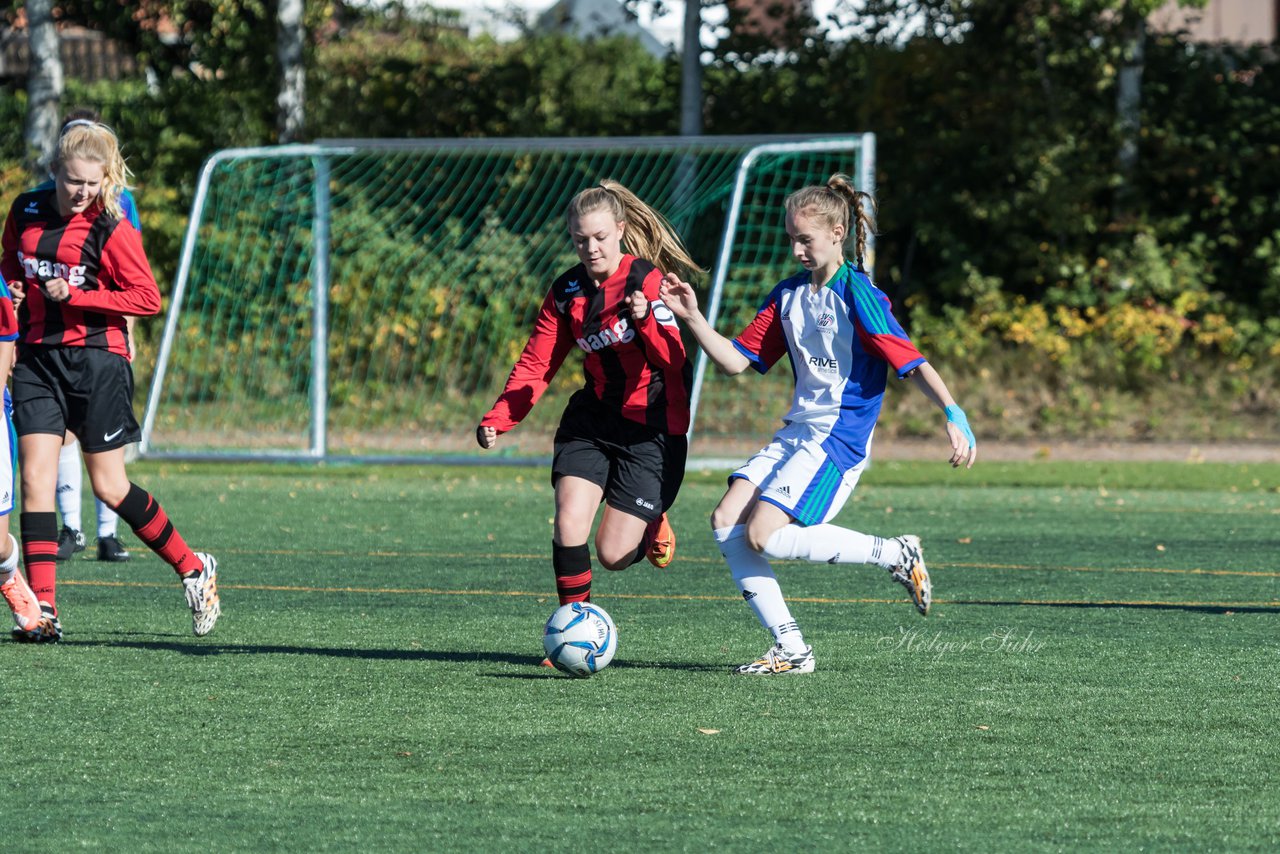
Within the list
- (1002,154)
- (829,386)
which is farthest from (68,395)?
(1002,154)

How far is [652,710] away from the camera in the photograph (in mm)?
4941

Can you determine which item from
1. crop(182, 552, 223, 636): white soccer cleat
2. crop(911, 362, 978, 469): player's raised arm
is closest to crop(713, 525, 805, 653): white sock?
crop(911, 362, 978, 469): player's raised arm

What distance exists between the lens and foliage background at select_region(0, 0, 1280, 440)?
59.2ft

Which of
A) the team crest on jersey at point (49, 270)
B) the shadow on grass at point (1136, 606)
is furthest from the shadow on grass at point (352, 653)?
the shadow on grass at point (1136, 606)

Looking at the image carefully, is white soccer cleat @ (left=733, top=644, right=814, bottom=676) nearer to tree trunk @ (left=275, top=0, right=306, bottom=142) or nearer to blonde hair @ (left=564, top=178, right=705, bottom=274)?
blonde hair @ (left=564, top=178, right=705, bottom=274)

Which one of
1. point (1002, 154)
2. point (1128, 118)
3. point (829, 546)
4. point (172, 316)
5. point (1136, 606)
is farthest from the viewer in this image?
point (1002, 154)

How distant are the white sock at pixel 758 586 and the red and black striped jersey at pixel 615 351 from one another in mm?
449

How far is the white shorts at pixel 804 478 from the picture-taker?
5492 millimetres

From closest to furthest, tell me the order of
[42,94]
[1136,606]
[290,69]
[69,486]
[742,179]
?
[1136,606], [69,486], [742,179], [42,94], [290,69]

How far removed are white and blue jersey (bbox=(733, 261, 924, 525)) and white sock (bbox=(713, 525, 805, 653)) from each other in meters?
0.17

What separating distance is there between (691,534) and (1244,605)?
11.3 feet

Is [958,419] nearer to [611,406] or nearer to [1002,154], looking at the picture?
[611,406]

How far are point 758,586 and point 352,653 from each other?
1.43 m

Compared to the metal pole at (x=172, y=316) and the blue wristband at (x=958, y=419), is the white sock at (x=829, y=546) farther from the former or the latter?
the metal pole at (x=172, y=316)
